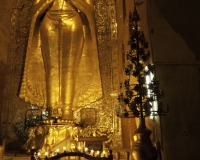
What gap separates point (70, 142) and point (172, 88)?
1.61m

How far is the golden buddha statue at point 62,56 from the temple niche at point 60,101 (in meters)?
0.02

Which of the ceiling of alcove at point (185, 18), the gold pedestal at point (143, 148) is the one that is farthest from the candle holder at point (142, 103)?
the ceiling of alcove at point (185, 18)

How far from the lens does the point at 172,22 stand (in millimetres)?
2850

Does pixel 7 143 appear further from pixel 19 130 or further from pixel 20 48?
pixel 20 48

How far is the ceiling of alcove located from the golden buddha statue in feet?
5.44

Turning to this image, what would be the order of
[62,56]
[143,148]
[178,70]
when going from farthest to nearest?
[62,56] < [178,70] < [143,148]

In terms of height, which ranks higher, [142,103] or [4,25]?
[4,25]

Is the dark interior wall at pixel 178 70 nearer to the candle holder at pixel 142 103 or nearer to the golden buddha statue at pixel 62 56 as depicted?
the candle holder at pixel 142 103

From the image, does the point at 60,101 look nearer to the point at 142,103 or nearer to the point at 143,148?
the point at 142,103

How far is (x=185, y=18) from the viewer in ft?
9.52

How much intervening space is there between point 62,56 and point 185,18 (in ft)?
7.06

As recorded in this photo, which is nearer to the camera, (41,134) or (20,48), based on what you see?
(41,134)

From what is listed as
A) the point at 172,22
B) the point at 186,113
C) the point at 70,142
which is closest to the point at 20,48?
the point at 70,142

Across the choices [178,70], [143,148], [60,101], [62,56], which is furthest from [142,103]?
[62,56]
